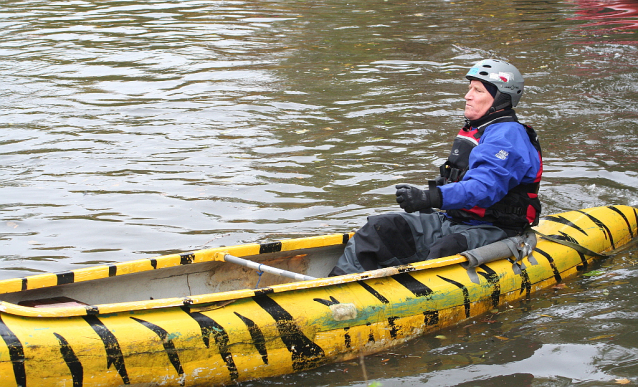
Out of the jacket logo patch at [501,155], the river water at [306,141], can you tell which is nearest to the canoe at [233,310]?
the river water at [306,141]

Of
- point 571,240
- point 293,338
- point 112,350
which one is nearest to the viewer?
point 112,350

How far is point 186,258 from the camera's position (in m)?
5.08

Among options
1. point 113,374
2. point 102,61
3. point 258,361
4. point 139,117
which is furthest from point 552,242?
point 102,61

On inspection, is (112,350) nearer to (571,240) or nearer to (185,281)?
(185,281)

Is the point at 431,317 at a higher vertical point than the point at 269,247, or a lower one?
lower

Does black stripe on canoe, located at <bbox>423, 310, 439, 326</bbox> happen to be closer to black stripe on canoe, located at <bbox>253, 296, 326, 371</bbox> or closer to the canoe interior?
black stripe on canoe, located at <bbox>253, 296, 326, 371</bbox>

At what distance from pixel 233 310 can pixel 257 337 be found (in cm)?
23

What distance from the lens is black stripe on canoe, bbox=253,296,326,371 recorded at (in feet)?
14.3

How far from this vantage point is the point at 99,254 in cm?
614

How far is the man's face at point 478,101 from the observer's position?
5.14 m

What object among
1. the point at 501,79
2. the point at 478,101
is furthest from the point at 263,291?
the point at 501,79

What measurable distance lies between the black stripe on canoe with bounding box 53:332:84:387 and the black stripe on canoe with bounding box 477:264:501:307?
2.95m

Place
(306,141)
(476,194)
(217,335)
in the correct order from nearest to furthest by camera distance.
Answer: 1. (217,335)
2. (476,194)
3. (306,141)

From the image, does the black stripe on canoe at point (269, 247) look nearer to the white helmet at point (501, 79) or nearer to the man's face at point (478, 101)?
the man's face at point (478, 101)
